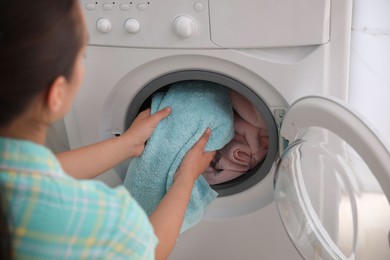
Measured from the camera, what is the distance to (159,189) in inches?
40.1

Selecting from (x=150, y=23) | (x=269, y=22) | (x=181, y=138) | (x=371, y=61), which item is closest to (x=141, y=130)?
(x=181, y=138)

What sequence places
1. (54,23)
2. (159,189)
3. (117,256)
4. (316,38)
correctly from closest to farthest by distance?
1. (54,23)
2. (117,256)
3. (316,38)
4. (159,189)

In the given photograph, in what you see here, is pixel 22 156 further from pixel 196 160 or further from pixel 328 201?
pixel 328 201

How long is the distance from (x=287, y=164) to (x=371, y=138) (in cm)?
31

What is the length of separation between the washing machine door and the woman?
34 cm

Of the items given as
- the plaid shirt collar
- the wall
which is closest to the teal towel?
the wall

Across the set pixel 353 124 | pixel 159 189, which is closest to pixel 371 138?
pixel 353 124

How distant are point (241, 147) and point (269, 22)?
35cm

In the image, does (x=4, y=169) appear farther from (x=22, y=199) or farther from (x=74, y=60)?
(x=74, y=60)

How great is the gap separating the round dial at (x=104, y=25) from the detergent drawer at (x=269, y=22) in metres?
0.21

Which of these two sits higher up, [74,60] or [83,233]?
[74,60]

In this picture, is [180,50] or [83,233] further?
[180,50]

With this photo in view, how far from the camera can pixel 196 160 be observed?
0.99 m

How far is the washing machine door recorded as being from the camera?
0.73 metres
